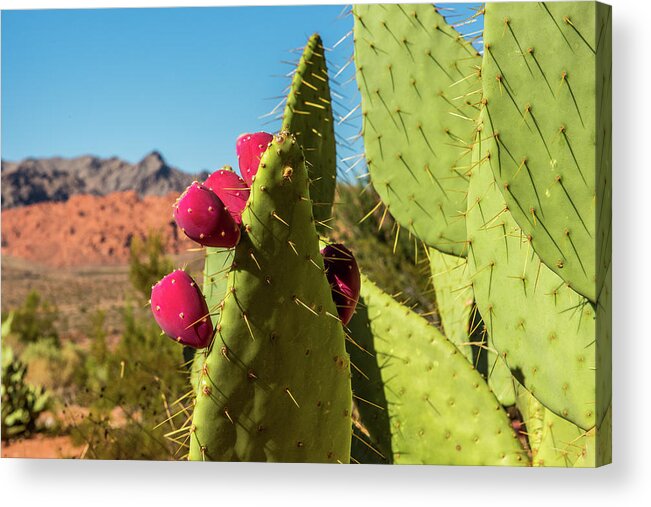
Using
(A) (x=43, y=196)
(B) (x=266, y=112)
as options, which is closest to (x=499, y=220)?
(B) (x=266, y=112)

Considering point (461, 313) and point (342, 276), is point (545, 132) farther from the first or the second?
point (461, 313)

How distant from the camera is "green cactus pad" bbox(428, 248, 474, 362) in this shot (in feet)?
8.58

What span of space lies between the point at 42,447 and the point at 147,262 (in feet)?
3.73

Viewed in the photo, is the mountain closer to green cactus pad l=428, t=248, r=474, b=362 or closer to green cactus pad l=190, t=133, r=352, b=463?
green cactus pad l=428, t=248, r=474, b=362

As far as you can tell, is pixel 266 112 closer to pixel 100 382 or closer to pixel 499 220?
pixel 499 220

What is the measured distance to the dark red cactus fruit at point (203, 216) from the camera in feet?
5.61

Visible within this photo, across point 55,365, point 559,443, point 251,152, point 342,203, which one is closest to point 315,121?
point 342,203

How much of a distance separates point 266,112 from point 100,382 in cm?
216

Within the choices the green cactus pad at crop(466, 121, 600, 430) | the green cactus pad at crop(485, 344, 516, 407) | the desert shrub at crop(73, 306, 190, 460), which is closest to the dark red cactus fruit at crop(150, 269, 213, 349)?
the green cactus pad at crop(466, 121, 600, 430)

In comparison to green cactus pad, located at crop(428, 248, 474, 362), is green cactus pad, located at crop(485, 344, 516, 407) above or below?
below

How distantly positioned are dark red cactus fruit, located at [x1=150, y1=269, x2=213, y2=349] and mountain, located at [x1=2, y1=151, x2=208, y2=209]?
4.02 ft

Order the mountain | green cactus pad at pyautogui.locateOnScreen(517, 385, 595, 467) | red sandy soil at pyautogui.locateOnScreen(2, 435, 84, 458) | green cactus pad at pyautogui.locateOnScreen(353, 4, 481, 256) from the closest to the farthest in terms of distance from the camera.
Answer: green cactus pad at pyautogui.locateOnScreen(517, 385, 595, 467), green cactus pad at pyautogui.locateOnScreen(353, 4, 481, 256), the mountain, red sandy soil at pyautogui.locateOnScreen(2, 435, 84, 458)

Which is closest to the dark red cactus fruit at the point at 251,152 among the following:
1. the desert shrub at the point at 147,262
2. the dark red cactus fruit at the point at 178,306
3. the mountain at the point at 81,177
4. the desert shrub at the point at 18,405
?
the dark red cactus fruit at the point at 178,306

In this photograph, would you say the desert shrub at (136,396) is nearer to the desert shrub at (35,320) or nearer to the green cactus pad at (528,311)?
the desert shrub at (35,320)
